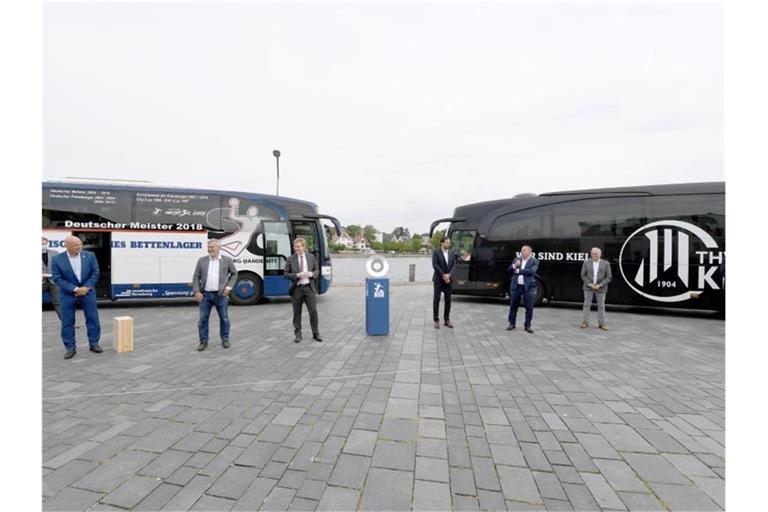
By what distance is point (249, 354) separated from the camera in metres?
5.54

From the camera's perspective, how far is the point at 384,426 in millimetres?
3215

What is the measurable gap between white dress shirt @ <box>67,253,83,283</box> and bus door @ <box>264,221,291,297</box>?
554cm

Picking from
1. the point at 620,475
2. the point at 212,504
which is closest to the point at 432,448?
the point at 620,475

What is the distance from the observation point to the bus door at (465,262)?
11.8 m

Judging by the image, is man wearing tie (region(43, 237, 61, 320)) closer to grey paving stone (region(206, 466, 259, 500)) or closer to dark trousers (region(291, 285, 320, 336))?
dark trousers (region(291, 285, 320, 336))

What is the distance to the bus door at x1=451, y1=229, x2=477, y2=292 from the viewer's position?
1180cm

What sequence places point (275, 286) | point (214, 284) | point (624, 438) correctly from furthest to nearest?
point (275, 286) < point (214, 284) < point (624, 438)

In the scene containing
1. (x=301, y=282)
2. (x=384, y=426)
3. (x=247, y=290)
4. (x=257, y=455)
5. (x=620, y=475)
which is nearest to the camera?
(x=620, y=475)

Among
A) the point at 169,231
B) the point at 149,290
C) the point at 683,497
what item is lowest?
the point at 683,497

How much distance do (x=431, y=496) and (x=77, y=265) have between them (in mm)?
6045

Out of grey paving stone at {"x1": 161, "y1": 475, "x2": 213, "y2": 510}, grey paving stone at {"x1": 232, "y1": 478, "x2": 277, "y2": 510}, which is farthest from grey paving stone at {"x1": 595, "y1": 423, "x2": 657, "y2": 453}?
grey paving stone at {"x1": 161, "y1": 475, "x2": 213, "y2": 510}

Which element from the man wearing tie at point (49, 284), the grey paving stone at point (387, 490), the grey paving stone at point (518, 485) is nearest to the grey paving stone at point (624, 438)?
the grey paving stone at point (518, 485)

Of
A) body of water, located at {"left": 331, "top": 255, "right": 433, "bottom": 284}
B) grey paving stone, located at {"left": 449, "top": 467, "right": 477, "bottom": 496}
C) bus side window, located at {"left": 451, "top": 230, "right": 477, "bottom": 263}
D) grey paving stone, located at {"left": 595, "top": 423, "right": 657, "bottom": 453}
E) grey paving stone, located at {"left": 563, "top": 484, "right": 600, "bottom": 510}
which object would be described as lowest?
grey paving stone, located at {"left": 595, "top": 423, "right": 657, "bottom": 453}

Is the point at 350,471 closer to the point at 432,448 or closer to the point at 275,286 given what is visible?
the point at 432,448
